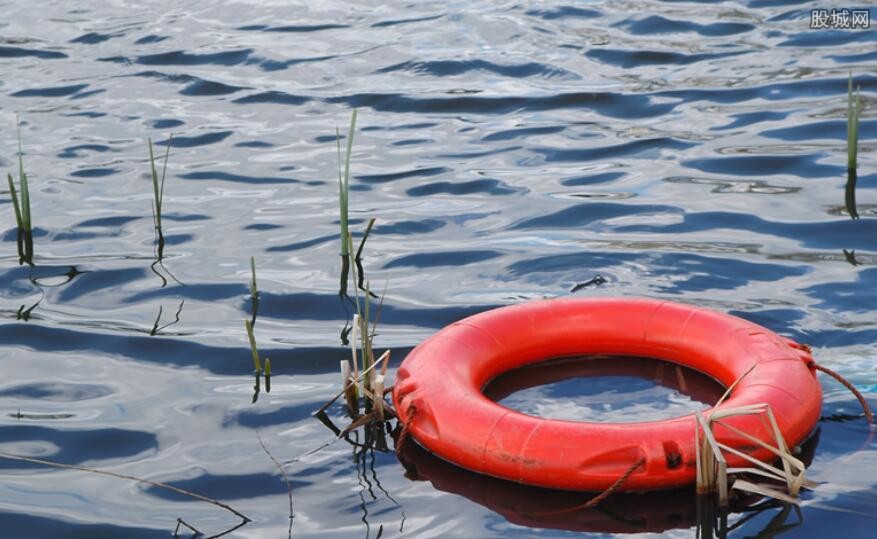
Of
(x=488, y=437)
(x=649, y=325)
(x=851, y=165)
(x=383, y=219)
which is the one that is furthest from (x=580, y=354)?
(x=851, y=165)

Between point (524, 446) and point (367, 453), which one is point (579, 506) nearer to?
point (524, 446)

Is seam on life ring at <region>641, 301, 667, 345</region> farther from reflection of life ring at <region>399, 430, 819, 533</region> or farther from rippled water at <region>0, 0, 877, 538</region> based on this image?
reflection of life ring at <region>399, 430, 819, 533</region>

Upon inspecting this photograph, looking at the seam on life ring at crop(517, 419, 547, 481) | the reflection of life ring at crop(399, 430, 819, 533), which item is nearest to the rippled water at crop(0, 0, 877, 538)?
the reflection of life ring at crop(399, 430, 819, 533)

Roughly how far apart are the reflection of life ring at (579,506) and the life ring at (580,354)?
0.05 m

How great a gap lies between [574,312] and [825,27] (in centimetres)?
587

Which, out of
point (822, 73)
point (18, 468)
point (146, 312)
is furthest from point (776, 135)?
point (18, 468)

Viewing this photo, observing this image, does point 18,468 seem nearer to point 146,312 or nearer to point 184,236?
point 146,312

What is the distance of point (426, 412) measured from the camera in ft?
12.0

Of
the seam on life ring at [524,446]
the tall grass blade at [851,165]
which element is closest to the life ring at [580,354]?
the seam on life ring at [524,446]

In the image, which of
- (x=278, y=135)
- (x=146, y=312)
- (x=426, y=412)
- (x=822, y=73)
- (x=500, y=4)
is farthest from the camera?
(x=500, y=4)

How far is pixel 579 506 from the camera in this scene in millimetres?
3404

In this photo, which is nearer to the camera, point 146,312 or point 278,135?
point 146,312

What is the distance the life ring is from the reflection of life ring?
5 cm

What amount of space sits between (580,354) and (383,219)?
2005mm
